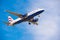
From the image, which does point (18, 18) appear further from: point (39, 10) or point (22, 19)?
point (39, 10)

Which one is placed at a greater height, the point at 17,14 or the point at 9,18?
the point at 9,18

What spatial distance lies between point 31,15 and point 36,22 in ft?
56.6

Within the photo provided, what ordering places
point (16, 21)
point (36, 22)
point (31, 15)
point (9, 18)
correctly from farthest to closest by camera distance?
point (9, 18) < point (36, 22) < point (16, 21) < point (31, 15)

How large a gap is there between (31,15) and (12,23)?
16612 mm

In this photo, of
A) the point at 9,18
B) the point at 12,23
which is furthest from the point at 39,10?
the point at 9,18

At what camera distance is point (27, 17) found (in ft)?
405

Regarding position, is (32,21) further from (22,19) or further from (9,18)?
(9,18)

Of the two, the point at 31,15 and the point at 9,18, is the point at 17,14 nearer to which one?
the point at 31,15

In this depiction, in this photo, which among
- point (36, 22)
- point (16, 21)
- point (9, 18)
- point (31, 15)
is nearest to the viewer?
point (31, 15)

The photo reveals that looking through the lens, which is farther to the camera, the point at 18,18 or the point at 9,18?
the point at 9,18

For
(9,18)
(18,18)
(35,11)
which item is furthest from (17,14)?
(9,18)

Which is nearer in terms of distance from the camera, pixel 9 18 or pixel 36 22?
pixel 36 22

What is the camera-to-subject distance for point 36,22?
138250mm

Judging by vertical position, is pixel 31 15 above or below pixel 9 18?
below
